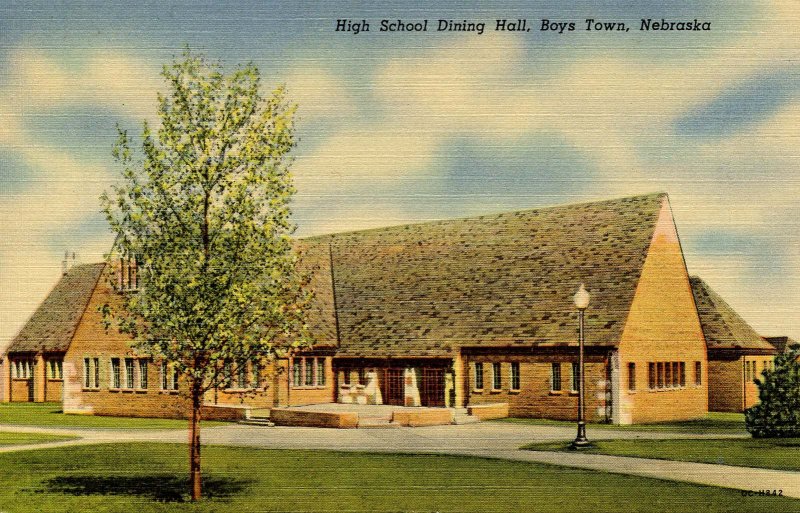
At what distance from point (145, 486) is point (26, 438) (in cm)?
1273

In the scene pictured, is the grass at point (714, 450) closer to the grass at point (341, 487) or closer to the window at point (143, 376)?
the grass at point (341, 487)

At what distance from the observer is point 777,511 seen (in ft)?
48.1

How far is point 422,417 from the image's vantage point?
3328 cm

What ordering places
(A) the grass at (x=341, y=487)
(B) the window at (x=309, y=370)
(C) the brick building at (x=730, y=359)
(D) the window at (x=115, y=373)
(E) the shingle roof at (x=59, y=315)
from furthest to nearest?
(E) the shingle roof at (x=59, y=315)
(B) the window at (x=309, y=370)
(C) the brick building at (x=730, y=359)
(D) the window at (x=115, y=373)
(A) the grass at (x=341, y=487)

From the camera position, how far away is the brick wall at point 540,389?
34.7 metres

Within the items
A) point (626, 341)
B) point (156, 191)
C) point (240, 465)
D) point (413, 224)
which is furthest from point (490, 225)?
point (156, 191)

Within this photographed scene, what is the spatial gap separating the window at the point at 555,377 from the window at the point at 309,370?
435 inches

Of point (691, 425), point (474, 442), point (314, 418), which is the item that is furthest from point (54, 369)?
point (691, 425)


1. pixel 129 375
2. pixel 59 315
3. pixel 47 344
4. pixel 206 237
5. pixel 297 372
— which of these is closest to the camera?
pixel 206 237

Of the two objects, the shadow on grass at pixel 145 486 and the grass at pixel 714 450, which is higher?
the shadow on grass at pixel 145 486

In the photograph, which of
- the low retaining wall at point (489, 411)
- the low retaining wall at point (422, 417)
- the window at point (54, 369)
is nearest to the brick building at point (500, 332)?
the low retaining wall at point (489, 411)

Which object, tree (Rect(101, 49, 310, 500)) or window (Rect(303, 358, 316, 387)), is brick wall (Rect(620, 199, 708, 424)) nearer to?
window (Rect(303, 358, 316, 387))

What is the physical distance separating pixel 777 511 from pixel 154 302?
1055 cm

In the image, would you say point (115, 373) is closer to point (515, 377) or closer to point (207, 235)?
point (515, 377)
